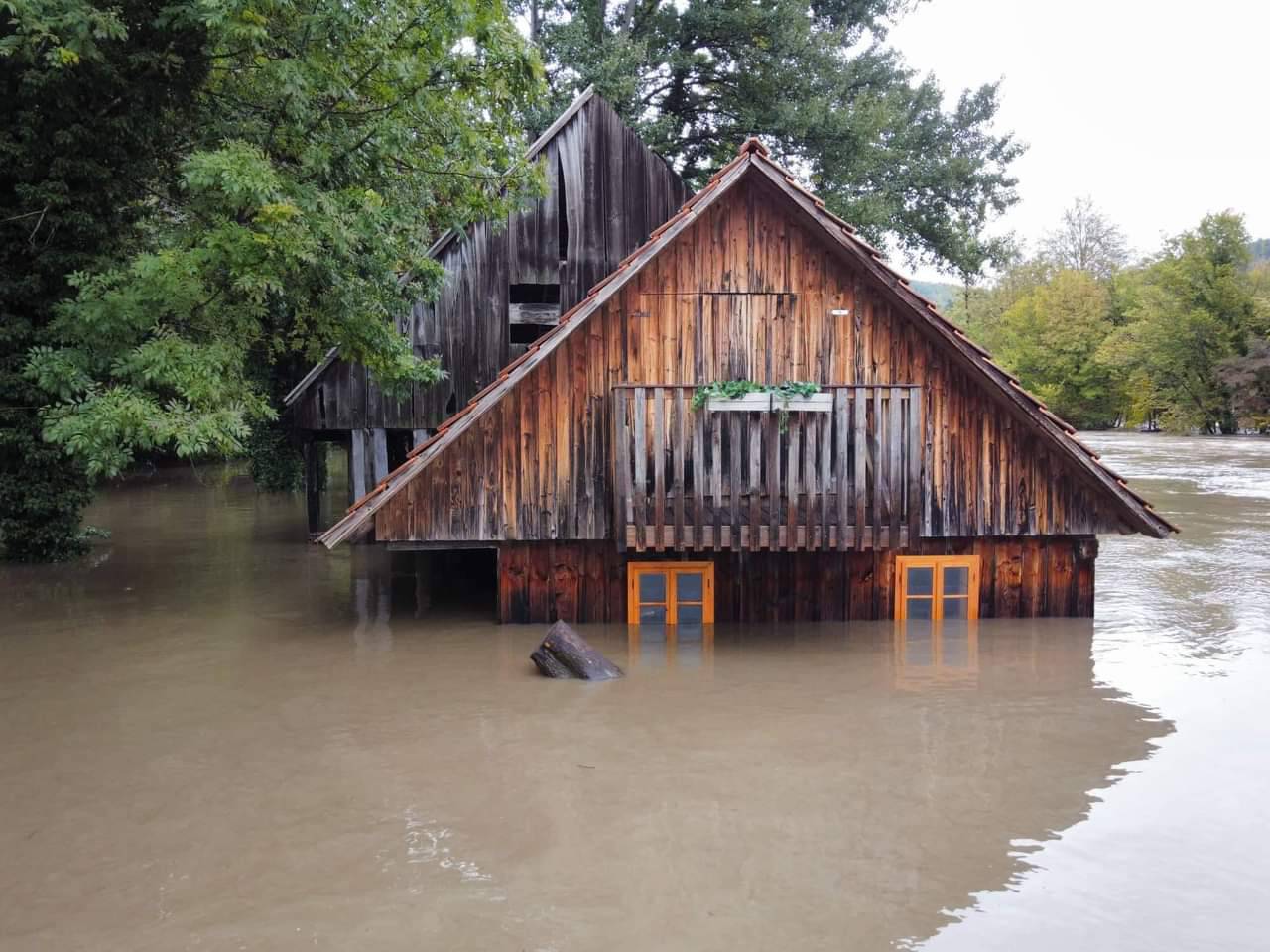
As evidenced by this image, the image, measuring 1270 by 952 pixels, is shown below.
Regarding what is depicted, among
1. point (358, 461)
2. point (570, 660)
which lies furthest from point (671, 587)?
point (358, 461)

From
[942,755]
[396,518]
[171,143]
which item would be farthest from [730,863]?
[171,143]

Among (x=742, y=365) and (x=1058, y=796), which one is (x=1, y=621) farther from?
(x=1058, y=796)

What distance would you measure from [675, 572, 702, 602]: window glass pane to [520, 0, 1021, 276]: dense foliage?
14294mm

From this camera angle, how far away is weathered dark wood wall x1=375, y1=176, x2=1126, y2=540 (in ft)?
40.2

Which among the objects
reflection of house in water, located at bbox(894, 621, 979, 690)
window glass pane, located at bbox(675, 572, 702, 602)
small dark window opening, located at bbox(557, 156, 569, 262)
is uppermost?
small dark window opening, located at bbox(557, 156, 569, 262)

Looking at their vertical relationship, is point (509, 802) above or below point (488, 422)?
below

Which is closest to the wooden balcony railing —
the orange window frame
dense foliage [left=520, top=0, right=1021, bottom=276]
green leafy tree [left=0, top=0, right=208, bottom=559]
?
the orange window frame

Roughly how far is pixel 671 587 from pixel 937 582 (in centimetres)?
325

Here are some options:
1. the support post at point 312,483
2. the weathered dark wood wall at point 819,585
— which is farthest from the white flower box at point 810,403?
the support post at point 312,483

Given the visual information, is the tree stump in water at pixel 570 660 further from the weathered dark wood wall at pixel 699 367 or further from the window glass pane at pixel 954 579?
the window glass pane at pixel 954 579

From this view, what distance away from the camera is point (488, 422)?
12258 millimetres

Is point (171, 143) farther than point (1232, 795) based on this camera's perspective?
Yes

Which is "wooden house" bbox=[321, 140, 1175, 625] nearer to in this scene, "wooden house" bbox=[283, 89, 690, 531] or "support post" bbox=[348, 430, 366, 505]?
"wooden house" bbox=[283, 89, 690, 531]

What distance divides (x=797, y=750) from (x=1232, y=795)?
316 cm
